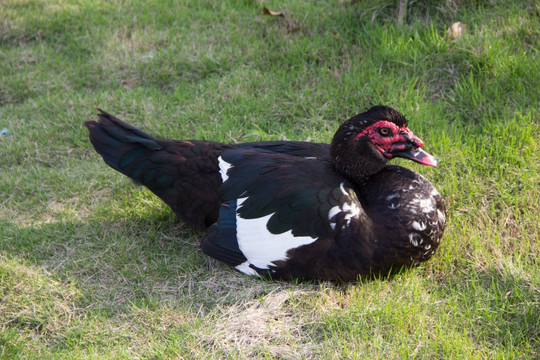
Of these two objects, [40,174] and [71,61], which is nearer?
[40,174]

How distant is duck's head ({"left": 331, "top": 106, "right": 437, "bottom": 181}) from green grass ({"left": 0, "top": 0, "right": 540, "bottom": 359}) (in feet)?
1.81

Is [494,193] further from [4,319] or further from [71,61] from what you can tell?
[71,61]

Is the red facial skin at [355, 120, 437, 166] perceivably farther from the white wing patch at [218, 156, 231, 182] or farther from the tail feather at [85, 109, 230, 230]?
the tail feather at [85, 109, 230, 230]

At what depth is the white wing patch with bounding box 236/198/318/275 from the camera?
2.95 meters

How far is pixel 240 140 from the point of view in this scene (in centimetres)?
420

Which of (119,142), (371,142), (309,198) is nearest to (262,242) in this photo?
(309,198)

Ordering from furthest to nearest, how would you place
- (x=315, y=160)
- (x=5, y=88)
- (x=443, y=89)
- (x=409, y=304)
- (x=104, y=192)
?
(x=5, y=88)
(x=443, y=89)
(x=104, y=192)
(x=315, y=160)
(x=409, y=304)

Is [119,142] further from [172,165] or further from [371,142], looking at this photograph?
[371,142]


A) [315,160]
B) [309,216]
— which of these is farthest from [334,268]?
[315,160]

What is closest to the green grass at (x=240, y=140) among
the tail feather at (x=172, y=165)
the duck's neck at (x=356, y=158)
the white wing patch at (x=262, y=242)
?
the white wing patch at (x=262, y=242)

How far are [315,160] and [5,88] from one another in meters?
3.17

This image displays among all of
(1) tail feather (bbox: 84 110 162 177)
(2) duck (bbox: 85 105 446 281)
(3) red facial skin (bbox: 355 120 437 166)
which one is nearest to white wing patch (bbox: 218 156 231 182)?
(2) duck (bbox: 85 105 446 281)

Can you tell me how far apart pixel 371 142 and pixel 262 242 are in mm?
748

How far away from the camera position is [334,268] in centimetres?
292
